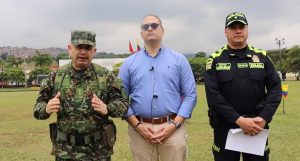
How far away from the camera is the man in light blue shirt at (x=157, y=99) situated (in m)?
4.25

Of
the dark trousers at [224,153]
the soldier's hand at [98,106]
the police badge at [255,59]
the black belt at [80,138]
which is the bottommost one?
the dark trousers at [224,153]

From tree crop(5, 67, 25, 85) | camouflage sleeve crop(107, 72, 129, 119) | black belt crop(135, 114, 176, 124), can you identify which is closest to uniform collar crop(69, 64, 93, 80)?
camouflage sleeve crop(107, 72, 129, 119)

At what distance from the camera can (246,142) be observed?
13.4ft

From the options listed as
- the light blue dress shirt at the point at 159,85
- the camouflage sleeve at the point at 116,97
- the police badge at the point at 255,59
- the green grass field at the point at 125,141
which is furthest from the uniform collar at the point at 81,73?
the green grass field at the point at 125,141

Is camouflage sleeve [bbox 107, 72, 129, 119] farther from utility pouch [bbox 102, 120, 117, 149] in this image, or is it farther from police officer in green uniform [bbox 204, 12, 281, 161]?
police officer in green uniform [bbox 204, 12, 281, 161]

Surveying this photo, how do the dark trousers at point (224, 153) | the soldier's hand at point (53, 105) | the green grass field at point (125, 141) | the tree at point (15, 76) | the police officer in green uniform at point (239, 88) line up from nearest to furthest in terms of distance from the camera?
the soldier's hand at point (53, 105)
the police officer in green uniform at point (239, 88)
the dark trousers at point (224, 153)
the green grass field at point (125, 141)
the tree at point (15, 76)

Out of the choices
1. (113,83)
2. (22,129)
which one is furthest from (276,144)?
(22,129)

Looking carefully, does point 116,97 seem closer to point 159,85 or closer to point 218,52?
point 159,85

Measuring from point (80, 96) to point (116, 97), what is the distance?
35cm

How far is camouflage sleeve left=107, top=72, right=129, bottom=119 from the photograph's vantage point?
379 cm

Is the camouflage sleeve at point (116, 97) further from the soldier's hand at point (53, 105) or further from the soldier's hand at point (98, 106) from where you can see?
the soldier's hand at point (53, 105)

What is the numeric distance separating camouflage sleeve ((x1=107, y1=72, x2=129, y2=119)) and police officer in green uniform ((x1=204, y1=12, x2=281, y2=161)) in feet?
2.91

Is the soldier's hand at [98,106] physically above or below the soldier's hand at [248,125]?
above

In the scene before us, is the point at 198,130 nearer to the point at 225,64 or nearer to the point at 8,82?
the point at 225,64
